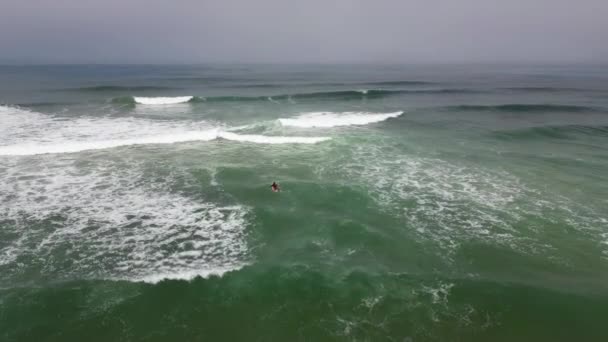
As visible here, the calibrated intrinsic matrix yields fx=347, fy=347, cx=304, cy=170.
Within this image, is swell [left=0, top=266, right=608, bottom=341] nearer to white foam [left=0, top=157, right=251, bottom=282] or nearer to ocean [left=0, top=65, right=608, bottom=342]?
ocean [left=0, top=65, right=608, bottom=342]

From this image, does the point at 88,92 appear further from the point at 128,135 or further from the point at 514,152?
the point at 514,152

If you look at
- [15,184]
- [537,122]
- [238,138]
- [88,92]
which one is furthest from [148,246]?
[88,92]

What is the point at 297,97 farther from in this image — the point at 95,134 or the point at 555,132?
the point at 555,132

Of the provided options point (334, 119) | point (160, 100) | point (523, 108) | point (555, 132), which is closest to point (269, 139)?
point (334, 119)

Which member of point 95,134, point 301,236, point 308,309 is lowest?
point 308,309

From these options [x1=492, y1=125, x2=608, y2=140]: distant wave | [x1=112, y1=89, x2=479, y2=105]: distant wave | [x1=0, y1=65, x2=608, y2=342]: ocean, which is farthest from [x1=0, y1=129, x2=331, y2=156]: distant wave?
[x1=112, y1=89, x2=479, y2=105]: distant wave

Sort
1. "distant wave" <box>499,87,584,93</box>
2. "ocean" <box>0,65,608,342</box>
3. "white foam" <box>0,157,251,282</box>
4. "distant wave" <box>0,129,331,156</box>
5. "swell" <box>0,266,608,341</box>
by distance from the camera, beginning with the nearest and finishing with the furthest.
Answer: "swell" <box>0,266,608,341</box> < "ocean" <box>0,65,608,342</box> < "white foam" <box>0,157,251,282</box> < "distant wave" <box>0,129,331,156</box> < "distant wave" <box>499,87,584,93</box>
